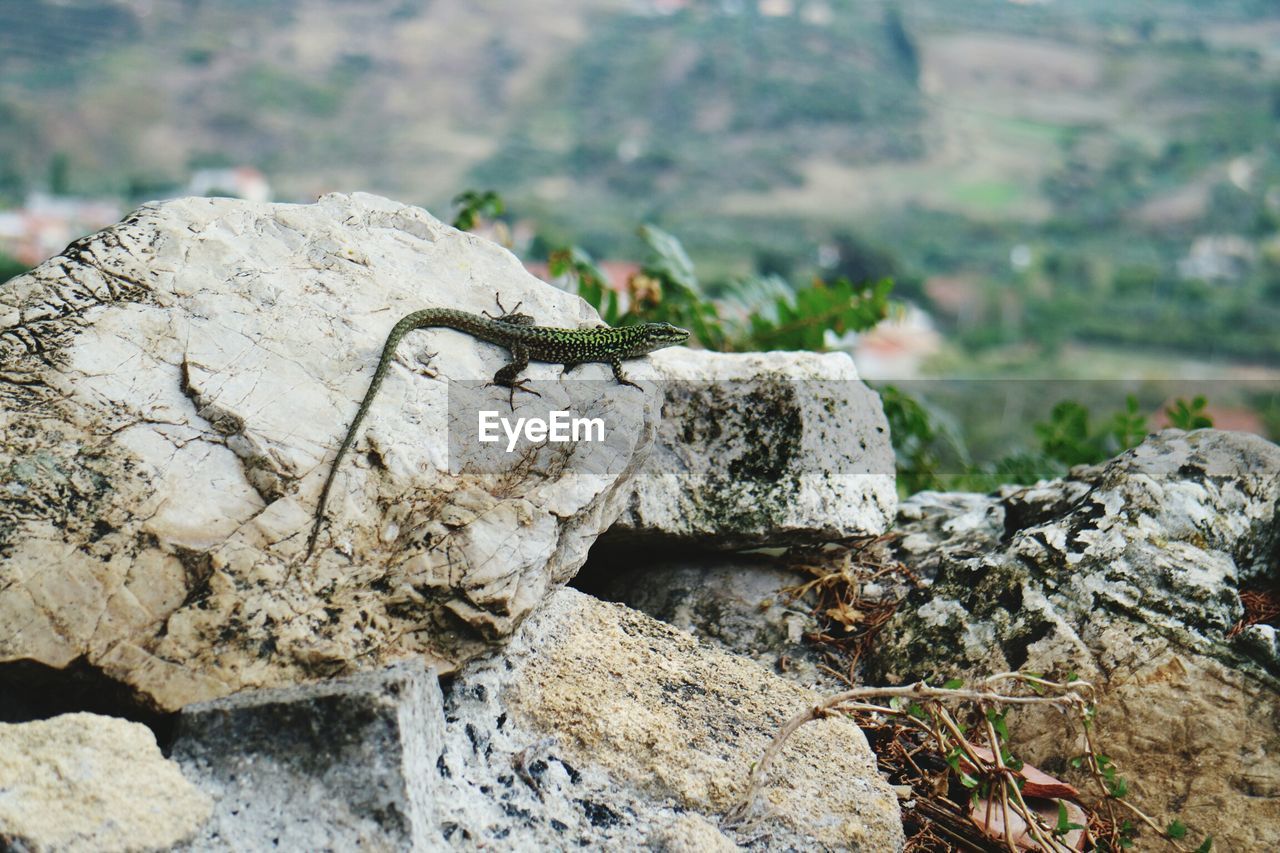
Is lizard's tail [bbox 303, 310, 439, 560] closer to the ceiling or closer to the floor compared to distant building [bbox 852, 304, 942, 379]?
closer to the ceiling

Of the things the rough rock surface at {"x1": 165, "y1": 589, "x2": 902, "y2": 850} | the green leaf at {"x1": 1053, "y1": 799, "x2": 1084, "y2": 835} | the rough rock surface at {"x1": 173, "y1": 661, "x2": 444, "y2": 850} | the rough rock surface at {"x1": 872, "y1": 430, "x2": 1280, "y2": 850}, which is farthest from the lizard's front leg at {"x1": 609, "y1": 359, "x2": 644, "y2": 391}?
the green leaf at {"x1": 1053, "y1": 799, "x2": 1084, "y2": 835}

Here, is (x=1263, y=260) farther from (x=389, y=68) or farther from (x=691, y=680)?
(x=691, y=680)

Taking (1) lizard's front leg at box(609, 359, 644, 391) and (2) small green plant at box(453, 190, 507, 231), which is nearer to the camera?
(1) lizard's front leg at box(609, 359, 644, 391)

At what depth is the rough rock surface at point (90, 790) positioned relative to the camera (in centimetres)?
308

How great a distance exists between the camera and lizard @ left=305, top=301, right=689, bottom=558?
4.65 metres

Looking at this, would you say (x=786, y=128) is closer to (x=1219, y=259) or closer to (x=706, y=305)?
(x=1219, y=259)

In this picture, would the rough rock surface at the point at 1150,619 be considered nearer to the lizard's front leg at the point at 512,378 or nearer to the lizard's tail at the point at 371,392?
the lizard's front leg at the point at 512,378

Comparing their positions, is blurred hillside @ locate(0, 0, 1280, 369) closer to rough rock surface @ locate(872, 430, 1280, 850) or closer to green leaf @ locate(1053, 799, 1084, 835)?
rough rock surface @ locate(872, 430, 1280, 850)

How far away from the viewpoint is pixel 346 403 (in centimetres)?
427

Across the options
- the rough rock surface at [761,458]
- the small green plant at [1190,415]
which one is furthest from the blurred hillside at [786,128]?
the rough rock surface at [761,458]

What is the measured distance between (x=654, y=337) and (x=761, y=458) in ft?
2.82

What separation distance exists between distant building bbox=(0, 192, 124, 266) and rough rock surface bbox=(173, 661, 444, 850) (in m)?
25.7

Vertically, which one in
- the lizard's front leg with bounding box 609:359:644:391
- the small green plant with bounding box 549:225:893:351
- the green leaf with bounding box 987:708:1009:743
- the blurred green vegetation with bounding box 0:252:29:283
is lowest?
the blurred green vegetation with bounding box 0:252:29:283

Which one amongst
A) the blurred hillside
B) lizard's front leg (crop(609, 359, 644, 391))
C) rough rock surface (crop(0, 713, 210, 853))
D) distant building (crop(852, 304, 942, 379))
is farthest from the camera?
the blurred hillside
